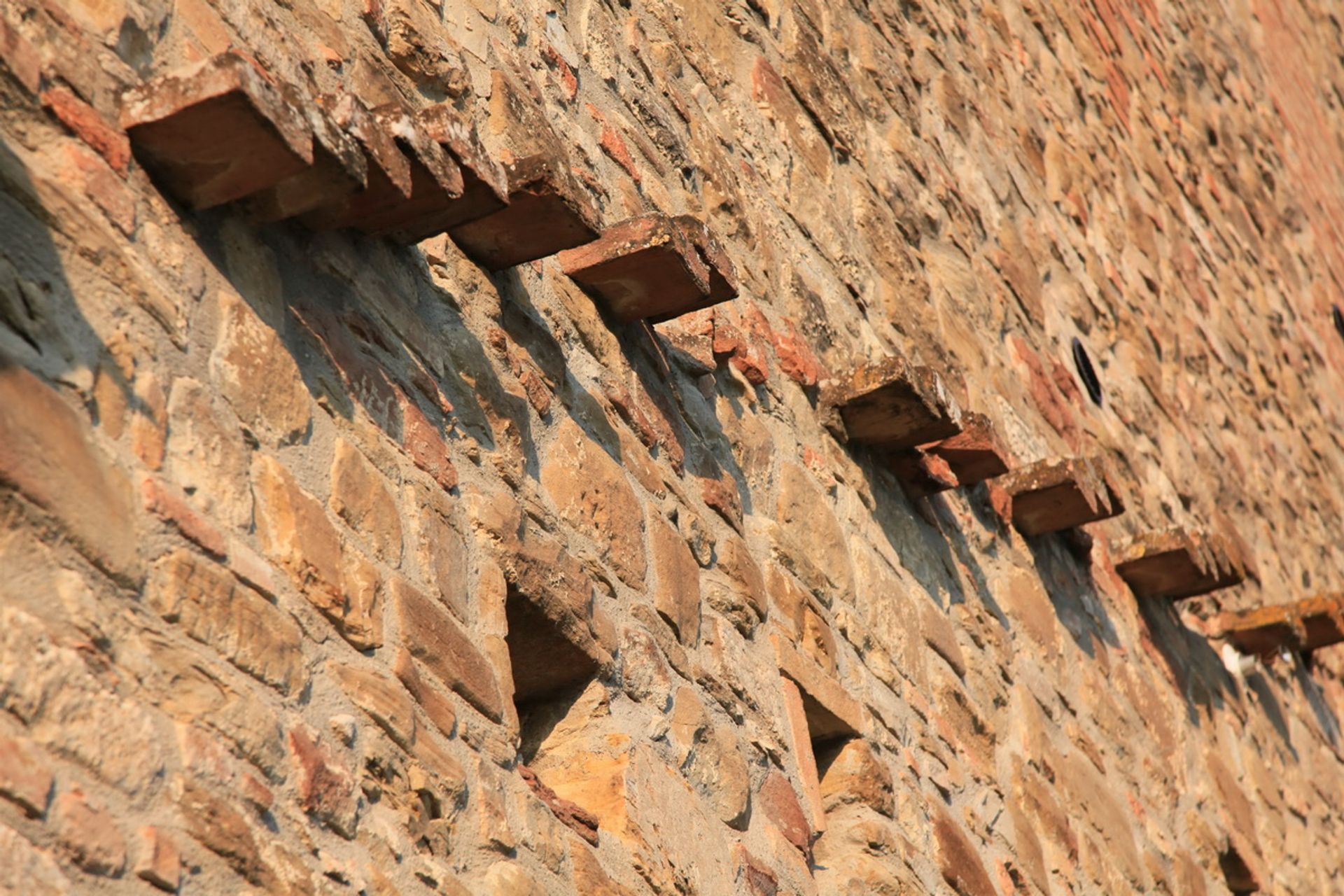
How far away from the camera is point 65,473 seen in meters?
1.83

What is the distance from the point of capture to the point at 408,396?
2.51 meters

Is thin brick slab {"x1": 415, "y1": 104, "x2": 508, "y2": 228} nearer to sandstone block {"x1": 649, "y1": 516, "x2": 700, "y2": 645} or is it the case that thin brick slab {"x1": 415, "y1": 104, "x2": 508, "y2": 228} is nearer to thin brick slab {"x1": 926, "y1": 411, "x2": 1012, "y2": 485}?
sandstone block {"x1": 649, "y1": 516, "x2": 700, "y2": 645}

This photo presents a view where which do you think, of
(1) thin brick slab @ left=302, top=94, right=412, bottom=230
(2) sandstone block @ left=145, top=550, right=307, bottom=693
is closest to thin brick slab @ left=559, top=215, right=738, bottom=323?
(1) thin brick slab @ left=302, top=94, right=412, bottom=230

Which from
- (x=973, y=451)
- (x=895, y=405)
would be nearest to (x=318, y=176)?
(x=895, y=405)

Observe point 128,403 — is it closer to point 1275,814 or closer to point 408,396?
point 408,396

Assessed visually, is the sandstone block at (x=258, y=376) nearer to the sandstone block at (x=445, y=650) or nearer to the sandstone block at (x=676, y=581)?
the sandstone block at (x=445, y=650)

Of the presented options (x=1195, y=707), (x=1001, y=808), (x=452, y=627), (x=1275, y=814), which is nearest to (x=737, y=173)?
(x=1001, y=808)

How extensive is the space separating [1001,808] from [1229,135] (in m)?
5.52

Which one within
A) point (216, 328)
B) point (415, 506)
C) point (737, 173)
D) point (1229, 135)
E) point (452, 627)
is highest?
point (1229, 135)

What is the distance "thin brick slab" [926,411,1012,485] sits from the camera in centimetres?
421

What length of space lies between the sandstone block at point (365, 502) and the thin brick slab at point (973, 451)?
6.77 ft

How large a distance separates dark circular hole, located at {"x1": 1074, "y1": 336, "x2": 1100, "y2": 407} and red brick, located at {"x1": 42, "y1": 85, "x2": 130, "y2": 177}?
4069 mm

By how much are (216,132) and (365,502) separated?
1.67ft

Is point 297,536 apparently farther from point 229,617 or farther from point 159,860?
point 159,860
